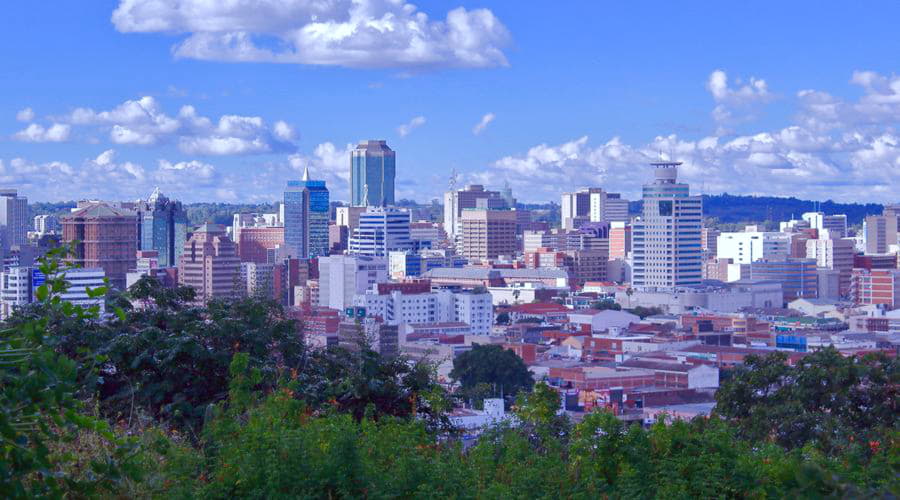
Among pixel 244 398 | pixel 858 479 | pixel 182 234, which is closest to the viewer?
pixel 858 479

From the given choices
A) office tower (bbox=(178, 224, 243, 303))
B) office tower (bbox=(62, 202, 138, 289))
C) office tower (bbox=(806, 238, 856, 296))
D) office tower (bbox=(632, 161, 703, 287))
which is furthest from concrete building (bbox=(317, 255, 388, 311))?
office tower (bbox=(806, 238, 856, 296))

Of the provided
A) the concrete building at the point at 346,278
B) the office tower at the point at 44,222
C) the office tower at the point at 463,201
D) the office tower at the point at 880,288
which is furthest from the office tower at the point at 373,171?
the office tower at the point at 880,288

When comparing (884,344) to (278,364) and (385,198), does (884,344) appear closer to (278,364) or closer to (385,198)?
(278,364)

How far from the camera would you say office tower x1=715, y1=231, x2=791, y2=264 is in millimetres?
66500

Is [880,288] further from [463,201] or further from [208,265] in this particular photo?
[463,201]

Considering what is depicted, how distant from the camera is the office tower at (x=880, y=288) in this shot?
5009cm

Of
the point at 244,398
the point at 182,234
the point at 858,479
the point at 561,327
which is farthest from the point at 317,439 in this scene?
the point at 182,234

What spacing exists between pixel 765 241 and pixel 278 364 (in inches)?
2456

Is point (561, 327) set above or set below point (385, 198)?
below

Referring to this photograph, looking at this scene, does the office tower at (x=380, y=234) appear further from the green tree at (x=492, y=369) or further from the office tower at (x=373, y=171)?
the green tree at (x=492, y=369)

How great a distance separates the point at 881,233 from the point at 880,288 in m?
24.0

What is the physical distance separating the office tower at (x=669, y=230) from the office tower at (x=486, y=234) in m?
20.9

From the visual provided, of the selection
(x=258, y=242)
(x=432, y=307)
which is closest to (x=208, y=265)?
(x=432, y=307)

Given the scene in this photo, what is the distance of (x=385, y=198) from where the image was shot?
96438 millimetres
